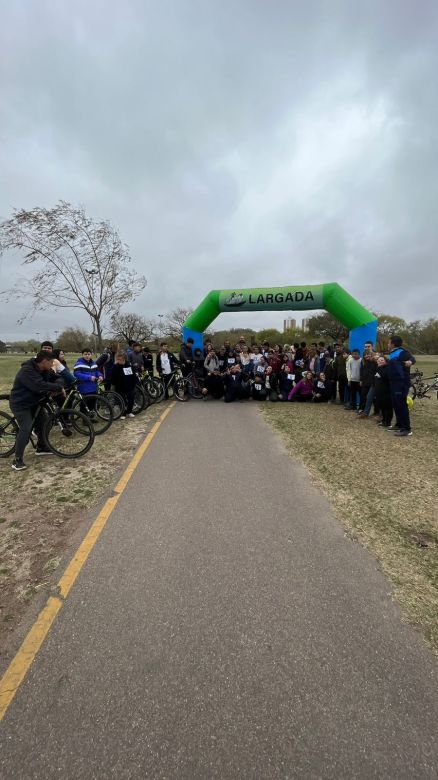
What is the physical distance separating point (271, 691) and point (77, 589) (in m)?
1.62

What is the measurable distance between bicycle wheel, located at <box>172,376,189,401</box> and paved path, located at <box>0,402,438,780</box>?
27.4ft

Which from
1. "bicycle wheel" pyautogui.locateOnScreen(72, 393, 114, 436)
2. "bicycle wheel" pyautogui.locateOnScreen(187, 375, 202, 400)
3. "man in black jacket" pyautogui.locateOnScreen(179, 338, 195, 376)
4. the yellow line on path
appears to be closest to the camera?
the yellow line on path

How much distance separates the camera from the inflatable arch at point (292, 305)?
1180cm

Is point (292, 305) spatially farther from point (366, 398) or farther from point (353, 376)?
point (366, 398)

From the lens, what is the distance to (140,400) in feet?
33.6

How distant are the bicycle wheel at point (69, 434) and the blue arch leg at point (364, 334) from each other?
9.10m

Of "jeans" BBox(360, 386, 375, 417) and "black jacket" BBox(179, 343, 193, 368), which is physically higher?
Answer: "black jacket" BBox(179, 343, 193, 368)

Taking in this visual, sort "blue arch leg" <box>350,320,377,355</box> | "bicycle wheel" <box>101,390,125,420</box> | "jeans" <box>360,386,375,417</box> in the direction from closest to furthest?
"jeans" <box>360,386,375,417</box> → "bicycle wheel" <box>101,390,125,420</box> → "blue arch leg" <box>350,320,377,355</box>

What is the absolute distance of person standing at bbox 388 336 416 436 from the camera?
281 inches

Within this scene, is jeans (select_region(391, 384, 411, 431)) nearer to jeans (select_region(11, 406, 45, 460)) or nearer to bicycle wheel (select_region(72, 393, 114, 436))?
bicycle wheel (select_region(72, 393, 114, 436))

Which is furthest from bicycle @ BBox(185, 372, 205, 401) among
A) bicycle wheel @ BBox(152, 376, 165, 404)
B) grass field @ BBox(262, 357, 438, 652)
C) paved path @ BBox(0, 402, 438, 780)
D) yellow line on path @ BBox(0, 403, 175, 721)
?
paved path @ BBox(0, 402, 438, 780)

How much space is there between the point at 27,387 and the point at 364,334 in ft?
33.2

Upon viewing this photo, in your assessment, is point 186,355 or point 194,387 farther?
point 186,355

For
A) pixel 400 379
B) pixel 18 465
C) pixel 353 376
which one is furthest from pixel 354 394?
pixel 18 465
